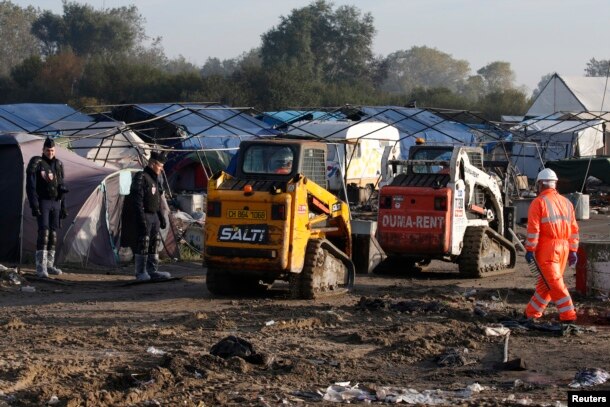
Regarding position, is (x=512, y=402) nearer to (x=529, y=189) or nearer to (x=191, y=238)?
(x=191, y=238)

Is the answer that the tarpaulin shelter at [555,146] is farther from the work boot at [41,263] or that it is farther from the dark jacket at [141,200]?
the work boot at [41,263]

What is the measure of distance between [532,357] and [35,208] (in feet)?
25.2

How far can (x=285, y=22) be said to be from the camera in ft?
257

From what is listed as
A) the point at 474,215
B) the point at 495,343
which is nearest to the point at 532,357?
the point at 495,343

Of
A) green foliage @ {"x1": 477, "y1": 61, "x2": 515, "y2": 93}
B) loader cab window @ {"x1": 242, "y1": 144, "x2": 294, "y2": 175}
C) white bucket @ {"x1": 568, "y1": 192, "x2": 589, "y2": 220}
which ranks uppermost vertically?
green foliage @ {"x1": 477, "y1": 61, "x2": 515, "y2": 93}

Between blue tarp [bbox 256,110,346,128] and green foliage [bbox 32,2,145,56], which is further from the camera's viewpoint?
green foliage [bbox 32,2,145,56]

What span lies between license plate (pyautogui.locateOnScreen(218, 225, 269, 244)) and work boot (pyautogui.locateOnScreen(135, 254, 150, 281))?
95.0 inches

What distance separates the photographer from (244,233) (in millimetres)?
12852

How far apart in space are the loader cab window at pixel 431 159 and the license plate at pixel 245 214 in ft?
15.0

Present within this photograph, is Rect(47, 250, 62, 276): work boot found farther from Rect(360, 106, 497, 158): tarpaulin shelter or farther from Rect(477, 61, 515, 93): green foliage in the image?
Rect(477, 61, 515, 93): green foliage

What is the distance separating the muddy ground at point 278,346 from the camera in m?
8.00

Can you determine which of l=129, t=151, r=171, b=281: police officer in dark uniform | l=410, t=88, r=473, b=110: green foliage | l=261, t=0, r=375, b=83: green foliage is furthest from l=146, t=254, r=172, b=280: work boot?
l=261, t=0, r=375, b=83: green foliage

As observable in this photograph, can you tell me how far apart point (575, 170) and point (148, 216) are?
2386 cm

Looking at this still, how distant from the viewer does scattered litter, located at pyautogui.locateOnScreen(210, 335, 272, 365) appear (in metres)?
8.99
